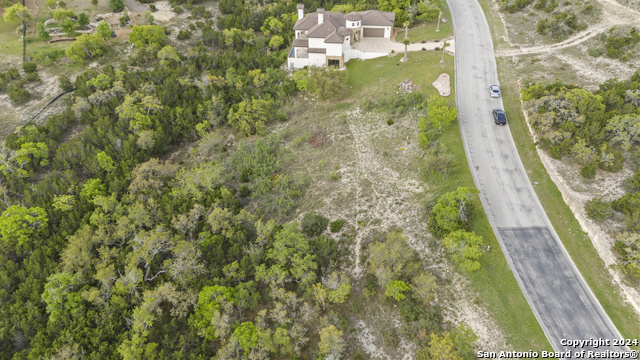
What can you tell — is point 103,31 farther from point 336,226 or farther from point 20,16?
point 336,226

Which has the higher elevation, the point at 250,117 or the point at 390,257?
the point at 250,117

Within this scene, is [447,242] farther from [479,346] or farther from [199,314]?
[199,314]

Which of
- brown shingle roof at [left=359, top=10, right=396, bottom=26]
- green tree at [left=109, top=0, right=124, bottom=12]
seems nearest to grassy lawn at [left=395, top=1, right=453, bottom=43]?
brown shingle roof at [left=359, top=10, right=396, bottom=26]

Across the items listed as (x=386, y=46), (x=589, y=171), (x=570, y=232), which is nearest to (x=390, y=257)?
(x=570, y=232)

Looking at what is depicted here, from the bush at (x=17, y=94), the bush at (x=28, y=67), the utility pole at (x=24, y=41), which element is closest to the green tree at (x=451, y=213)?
the bush at (x=17, y=94)

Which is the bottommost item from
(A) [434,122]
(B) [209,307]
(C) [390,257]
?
(B) [209,307]

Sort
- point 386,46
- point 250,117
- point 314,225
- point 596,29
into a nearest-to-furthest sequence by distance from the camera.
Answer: point 314,225 < point 250,117 < point 596,29 < point 386,46
